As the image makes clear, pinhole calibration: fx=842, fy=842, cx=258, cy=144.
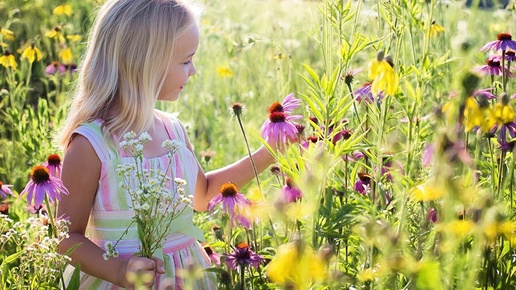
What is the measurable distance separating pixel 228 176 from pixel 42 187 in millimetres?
515

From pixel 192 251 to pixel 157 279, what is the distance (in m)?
0.14

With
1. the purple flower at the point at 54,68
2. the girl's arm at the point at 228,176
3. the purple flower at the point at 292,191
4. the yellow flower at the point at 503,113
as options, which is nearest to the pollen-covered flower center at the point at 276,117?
the purple flower at the point at 292,191

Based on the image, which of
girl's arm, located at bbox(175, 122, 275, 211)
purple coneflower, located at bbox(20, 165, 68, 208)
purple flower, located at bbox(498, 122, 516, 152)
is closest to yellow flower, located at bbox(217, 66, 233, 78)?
girl's arm, located at bbox(175, 122, 275, 211)

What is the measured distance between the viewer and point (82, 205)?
5.81 ft

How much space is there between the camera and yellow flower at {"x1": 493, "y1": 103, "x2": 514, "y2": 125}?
48.7 inches

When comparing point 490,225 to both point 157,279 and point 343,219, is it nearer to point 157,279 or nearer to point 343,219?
point 343,219

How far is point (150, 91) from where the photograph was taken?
1.85 m

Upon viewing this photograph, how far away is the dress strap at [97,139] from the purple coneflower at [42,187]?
11 centimetres

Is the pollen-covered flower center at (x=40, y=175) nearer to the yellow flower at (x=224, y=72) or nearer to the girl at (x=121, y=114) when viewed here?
the girl at (x=121, y=114)

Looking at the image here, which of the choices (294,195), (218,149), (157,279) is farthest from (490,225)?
(218,149)

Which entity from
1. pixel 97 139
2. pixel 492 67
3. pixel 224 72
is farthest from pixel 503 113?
pixel 224 72

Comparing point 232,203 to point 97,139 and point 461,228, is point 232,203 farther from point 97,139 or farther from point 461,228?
point 461,228

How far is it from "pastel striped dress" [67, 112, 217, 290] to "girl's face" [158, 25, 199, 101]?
154 millimetres

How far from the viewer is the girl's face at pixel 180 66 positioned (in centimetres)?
189
